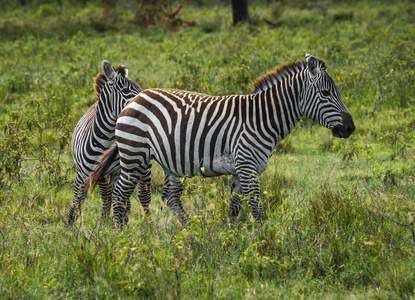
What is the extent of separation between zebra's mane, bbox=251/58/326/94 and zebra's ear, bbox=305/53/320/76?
0.19 m

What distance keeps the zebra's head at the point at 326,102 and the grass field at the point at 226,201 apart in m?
0.71

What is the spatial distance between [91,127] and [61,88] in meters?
5.32

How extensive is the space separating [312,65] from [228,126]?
105cm

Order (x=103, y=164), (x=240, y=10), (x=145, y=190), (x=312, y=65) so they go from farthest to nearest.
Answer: (x=240, y=10) < (x=145, y=190) < (x=103, y=164) < (x=312, y=65)

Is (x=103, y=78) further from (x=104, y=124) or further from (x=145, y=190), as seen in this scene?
(x=145, y=190)

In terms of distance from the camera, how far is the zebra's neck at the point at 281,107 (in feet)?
16.4

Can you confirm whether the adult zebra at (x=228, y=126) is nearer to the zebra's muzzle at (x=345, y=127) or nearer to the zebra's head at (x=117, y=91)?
the zebra's muzzle at (x=345, y=127)

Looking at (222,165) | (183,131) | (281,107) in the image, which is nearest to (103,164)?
(183,131)

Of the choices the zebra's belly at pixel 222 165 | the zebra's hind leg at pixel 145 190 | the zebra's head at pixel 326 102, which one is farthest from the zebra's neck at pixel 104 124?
the zebra's head at pixel 326 102

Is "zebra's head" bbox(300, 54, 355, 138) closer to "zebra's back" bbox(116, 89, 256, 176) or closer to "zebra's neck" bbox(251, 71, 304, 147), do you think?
"zebra's neck" bbox(251, 71, 304, 147)

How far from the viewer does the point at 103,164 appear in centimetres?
534

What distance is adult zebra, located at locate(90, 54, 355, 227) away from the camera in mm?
4891

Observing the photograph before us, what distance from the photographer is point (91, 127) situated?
5.69 meters

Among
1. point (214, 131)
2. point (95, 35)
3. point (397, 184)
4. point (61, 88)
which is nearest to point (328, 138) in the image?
point (397, 184)
